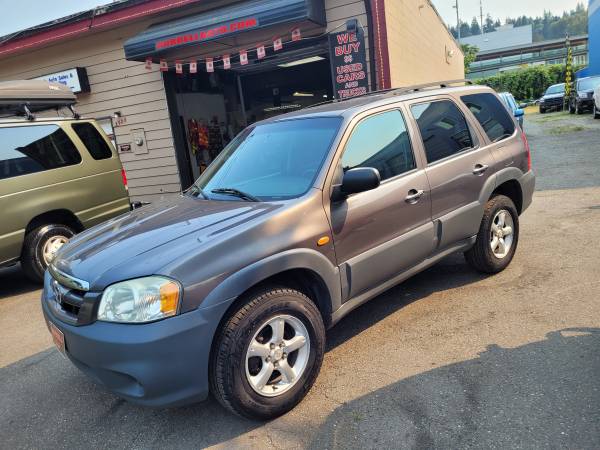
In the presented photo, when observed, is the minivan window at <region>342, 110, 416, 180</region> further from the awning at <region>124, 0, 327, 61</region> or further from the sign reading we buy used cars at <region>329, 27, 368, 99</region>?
the awning at <region>124, 0, 327, 61</region>

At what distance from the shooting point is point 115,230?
3242 mm

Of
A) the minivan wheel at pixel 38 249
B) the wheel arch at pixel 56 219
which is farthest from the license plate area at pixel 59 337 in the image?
the wheel arch at pixel 56 219

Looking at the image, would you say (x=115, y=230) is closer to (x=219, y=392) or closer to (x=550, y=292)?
(x=219, y=392)

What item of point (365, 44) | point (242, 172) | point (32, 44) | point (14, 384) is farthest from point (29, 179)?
point (32, 44)

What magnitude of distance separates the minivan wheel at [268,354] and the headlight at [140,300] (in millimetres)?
329

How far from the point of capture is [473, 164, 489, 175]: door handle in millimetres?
4131

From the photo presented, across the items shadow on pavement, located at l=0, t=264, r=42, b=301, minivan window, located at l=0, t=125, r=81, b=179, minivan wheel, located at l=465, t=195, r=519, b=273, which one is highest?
minivan window, located at l=0, t=125, r=81, b=179

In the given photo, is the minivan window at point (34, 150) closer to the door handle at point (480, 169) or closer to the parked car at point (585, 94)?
the door handle at point (480, 169)

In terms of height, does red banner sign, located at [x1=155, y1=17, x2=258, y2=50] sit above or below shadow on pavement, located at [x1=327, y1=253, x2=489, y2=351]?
above

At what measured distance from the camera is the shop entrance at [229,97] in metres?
10.3

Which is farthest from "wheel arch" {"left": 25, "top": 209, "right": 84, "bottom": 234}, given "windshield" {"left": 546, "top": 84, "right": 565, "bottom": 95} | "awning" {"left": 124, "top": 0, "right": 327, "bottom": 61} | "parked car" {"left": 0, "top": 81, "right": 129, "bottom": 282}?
"windshield" {"left": 546, "top": 84, "right": 565, "bottom": 95}

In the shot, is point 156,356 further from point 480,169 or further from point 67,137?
point 67,137

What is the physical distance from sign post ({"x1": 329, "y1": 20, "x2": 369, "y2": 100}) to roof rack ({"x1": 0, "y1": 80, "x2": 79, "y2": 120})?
13.8ft

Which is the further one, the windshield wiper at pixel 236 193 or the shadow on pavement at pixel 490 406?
the windshield wiper at pixel 236 193
